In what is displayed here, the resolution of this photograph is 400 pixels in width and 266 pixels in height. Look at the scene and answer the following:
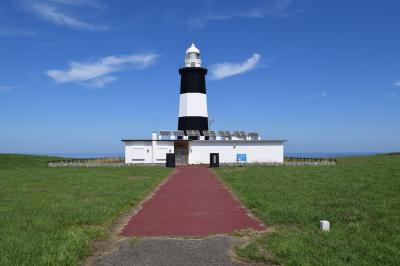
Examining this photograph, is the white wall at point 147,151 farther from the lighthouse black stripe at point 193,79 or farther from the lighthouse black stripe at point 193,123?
the lighthouse black stripe at point 193,79

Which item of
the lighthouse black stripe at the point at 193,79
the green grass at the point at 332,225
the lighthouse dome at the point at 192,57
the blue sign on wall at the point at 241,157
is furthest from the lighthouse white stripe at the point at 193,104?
the green grass at the point at 332,225

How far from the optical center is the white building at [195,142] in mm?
44438

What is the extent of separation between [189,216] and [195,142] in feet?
108

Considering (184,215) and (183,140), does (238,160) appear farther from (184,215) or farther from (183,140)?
(184,215)

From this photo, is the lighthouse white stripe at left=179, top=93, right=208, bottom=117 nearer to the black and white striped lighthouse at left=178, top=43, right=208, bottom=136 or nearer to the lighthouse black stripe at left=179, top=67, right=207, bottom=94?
the black and white striped lighthouse at left=178, top=43, right=208, bottom=136

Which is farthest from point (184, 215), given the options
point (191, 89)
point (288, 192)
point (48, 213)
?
point (191, 89)

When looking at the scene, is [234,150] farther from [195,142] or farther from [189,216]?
[189,216]

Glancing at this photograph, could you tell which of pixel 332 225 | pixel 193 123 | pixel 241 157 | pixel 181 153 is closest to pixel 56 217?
pixel 332 225

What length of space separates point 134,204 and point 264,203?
4447mm

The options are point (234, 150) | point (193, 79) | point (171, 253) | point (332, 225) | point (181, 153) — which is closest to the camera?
point (171, 253)

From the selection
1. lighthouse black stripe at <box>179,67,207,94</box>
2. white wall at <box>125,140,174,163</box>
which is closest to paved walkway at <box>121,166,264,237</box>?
white wall at <box>125,140,174,163</box>

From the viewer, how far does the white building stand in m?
44.4

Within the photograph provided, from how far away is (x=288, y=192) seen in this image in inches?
693

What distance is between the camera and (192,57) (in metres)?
49.4
